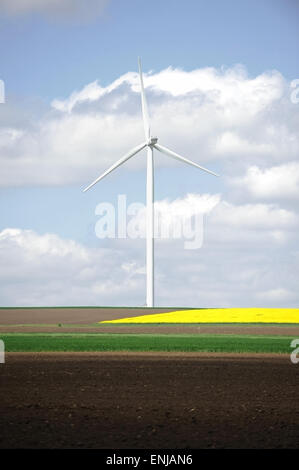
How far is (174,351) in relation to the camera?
43.3 meters

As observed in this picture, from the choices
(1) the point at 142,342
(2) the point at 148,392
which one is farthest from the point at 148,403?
(1) the point at 142,342

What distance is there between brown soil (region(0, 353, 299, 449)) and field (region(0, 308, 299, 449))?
0.03m

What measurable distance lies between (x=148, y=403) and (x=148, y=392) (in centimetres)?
236

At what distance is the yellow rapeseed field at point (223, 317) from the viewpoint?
73.2m

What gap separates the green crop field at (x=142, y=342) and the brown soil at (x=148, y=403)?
6.64 m

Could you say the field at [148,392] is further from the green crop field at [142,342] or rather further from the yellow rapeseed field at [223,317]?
the yellow rapeseed field at [223,317]

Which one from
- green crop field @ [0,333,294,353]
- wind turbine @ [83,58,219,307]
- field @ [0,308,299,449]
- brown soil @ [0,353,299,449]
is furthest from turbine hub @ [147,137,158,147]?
brown soil @ [0,353,299,449]

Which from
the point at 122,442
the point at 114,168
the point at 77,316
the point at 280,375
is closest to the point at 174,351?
the point at 280,375

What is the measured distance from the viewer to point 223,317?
75812 millimetres

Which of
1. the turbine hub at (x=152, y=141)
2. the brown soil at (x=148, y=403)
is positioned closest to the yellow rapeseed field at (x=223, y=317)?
the turbine hub at (x=152, y=141)

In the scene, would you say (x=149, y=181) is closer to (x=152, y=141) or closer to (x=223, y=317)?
(x=152, y=141)
